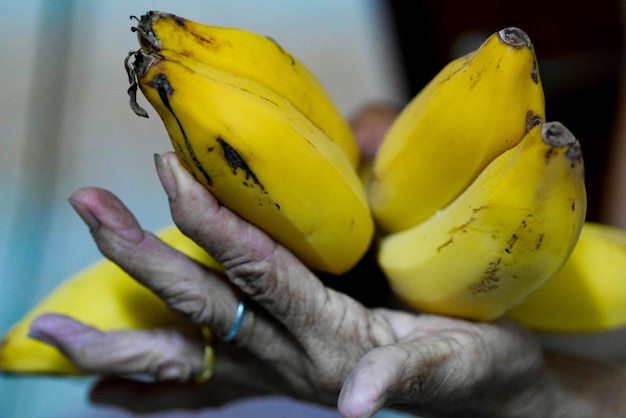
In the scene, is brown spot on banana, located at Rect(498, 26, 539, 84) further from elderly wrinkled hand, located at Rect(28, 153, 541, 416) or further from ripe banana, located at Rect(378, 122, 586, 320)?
elderly wrinkled hand, located at Rect(28, 153, 541, 416)

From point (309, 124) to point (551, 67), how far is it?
759 millimetres

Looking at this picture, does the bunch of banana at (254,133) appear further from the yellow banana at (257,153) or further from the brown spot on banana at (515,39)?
the brown spot on banana at (515,39)

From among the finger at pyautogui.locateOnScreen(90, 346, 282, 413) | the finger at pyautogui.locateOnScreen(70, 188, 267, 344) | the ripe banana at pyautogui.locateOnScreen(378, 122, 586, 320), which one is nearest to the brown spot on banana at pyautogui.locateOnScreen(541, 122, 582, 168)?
the ripe banana at pyautogui.locateOnScreen(378, 122, 586, 320)

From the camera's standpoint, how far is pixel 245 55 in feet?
1.19

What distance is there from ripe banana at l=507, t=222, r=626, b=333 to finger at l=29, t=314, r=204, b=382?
0.24 meters

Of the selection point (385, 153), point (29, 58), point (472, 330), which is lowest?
point (472, 330)

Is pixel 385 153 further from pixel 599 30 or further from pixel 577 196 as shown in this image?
pixel 599 30

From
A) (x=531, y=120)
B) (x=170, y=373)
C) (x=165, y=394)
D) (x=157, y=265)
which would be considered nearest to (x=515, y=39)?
(x=531, y=120)

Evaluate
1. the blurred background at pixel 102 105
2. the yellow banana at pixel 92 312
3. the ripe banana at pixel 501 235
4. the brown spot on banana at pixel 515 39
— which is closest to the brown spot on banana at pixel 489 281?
the ripe banana at pixel 501 235

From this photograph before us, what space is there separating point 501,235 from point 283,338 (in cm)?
17

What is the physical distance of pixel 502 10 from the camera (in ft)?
3.41

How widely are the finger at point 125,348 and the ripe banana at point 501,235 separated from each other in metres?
0.18

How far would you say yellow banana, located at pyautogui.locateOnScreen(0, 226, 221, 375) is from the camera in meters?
0.49

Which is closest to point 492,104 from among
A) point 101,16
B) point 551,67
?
point 551,67
